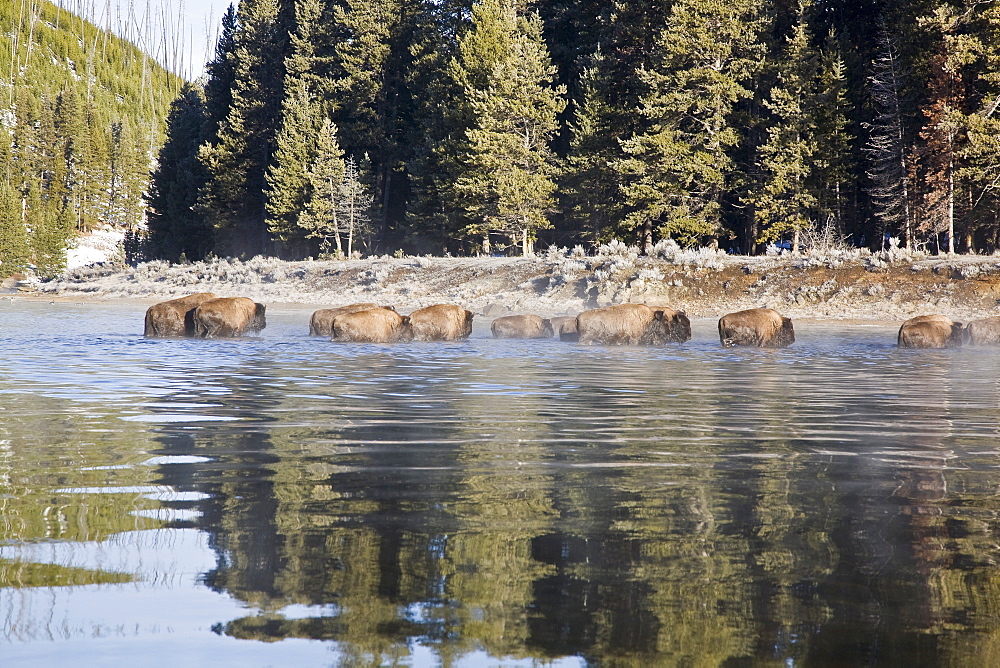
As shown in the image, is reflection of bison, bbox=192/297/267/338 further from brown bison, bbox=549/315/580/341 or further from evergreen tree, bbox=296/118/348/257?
evergreen tree, bbox=296/118/348/257

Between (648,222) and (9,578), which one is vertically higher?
(648,222)

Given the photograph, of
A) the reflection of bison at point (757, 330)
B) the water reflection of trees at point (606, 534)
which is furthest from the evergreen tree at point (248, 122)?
the water reflection of trees at point (606, 534)

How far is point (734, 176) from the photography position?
32031 mm

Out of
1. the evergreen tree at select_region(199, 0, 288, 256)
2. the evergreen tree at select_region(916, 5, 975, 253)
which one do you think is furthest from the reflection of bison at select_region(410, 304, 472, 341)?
the evergreen tree at select_region(199, 0, 288, 256)

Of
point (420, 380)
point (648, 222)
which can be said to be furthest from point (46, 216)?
point (420, 380)

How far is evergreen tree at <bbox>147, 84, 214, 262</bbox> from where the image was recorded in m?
55.1

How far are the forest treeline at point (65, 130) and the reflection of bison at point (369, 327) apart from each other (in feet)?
147

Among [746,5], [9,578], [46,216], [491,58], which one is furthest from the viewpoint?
[46,216]

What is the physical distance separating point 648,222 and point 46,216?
1906 inches

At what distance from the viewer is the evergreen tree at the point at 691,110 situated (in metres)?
30.5

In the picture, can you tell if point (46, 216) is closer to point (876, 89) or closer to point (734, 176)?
point (734, 176)

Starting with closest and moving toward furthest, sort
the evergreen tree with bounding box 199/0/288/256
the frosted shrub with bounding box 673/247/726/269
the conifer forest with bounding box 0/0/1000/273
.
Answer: the frosted shrub with bounding box 673/247/726/269 < the conifer forest with bounding box 0/0/1000/273 < the evergreen tree with bounding box 199/0/288/256

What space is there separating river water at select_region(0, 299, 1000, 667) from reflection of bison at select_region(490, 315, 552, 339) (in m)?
8.87

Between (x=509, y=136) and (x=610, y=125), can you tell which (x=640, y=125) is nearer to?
(x=610, y=125)
